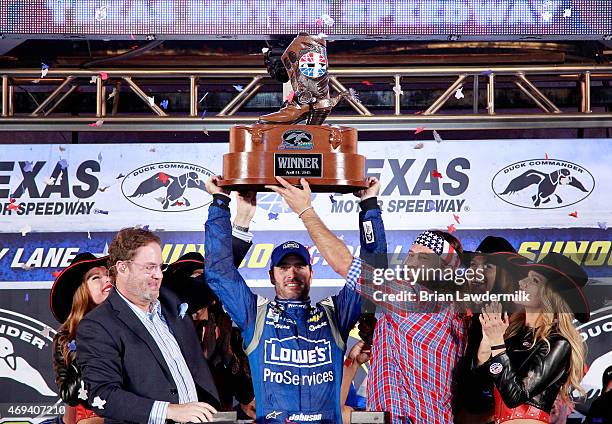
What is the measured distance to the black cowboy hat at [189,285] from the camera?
14.5 ft

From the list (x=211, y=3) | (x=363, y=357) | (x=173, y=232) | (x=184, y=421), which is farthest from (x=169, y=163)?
(x=184, y=421)

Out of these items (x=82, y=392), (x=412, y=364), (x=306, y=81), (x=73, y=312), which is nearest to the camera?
(x=306, y=81)

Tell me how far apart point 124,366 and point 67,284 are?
113cm

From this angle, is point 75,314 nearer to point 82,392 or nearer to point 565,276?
point 82,392

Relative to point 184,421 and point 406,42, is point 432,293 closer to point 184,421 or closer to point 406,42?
point 184,421

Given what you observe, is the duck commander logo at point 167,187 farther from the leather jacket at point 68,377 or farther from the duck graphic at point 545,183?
the duck graphic at point 545,183

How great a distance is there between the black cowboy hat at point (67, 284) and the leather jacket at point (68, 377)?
169 mm

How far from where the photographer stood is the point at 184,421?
332cm

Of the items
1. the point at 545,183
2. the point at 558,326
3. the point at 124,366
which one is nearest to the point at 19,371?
the point at 124,366

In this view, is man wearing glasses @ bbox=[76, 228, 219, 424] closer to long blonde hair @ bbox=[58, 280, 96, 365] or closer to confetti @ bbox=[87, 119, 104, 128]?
long blonde hair @ bbox=[58, 280, 96, 365]

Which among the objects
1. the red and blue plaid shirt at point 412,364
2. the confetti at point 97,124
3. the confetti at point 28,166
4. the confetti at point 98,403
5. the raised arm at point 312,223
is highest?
the confetti at point 97,124

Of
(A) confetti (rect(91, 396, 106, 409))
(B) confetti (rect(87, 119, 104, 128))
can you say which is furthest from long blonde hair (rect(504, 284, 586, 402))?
(B) confetti (rect(87, 119, 104, 128))

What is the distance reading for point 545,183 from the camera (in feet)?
16.6

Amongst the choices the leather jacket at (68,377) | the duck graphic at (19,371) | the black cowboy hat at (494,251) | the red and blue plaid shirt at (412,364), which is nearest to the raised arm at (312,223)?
the red and blue plaid shirt at (412,364)
